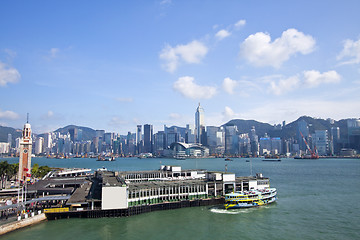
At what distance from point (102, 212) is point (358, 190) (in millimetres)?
66545

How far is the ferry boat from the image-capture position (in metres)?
48.8

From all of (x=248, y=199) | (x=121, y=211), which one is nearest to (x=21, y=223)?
(x=121, y=211)

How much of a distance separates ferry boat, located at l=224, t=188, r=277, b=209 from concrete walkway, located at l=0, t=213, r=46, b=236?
30759 millimetres

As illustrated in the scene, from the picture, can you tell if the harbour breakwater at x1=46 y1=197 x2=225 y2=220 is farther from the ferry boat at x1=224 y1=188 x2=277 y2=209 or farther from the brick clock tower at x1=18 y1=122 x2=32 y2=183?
the brick clock tower at x1=18 y1=122 x2=32 y2=183

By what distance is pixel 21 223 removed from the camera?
36.8 meters

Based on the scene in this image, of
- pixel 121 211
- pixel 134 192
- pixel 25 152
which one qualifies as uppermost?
pixel 25 152

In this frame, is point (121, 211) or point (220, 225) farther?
point (121, 211)

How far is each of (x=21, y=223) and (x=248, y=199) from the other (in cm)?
3738

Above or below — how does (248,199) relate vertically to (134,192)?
below

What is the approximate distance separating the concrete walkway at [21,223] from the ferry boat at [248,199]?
30.8 metres

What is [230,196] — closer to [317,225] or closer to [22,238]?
[317,225]

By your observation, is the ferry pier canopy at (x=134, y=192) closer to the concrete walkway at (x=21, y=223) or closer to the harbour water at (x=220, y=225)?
the harbour water at (x=220, y=225)

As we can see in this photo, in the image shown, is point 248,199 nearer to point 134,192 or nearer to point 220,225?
point 220,225

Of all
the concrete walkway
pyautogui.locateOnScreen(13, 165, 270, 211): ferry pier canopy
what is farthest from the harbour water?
pyautogui.locateOnScreen(13, 165, 270, 211): ferry pier canopy
